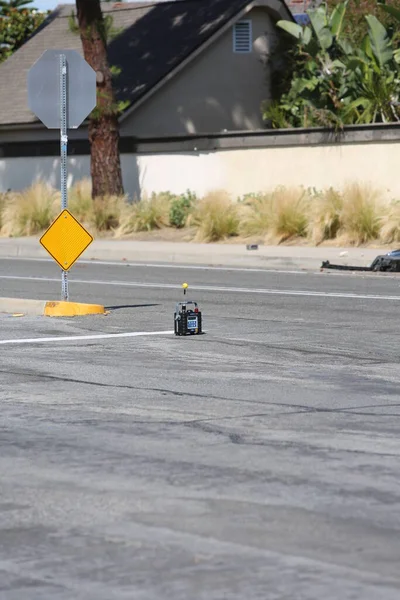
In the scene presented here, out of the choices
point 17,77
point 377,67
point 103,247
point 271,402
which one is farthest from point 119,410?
point 17,77

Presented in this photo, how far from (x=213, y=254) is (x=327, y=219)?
8.39ft

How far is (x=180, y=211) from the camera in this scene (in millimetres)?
31094

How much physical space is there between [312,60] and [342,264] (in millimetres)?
12471

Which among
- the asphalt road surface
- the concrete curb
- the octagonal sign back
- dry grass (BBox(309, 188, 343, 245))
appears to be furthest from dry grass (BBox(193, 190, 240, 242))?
the asphalt road surface

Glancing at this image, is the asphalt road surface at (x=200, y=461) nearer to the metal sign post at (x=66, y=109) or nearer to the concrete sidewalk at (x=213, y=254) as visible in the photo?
the metal sign post at (x=66, y=109)

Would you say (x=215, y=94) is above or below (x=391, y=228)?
above

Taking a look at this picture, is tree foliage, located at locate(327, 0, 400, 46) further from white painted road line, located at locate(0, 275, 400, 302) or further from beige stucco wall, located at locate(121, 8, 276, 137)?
white painted road line, located at locate(0, 275, 400, 302)

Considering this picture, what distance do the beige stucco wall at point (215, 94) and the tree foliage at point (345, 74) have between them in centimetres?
442

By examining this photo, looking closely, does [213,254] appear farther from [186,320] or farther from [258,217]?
[186,320]

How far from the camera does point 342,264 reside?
2331 cm

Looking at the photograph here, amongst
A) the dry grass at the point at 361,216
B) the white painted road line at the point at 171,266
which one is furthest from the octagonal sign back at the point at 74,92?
the dry grass at the point at 361,216

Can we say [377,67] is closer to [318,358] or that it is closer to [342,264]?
[342,264]

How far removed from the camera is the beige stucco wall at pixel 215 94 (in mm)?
39688

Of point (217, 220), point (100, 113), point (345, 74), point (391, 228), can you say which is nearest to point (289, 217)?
point (217, 220)
